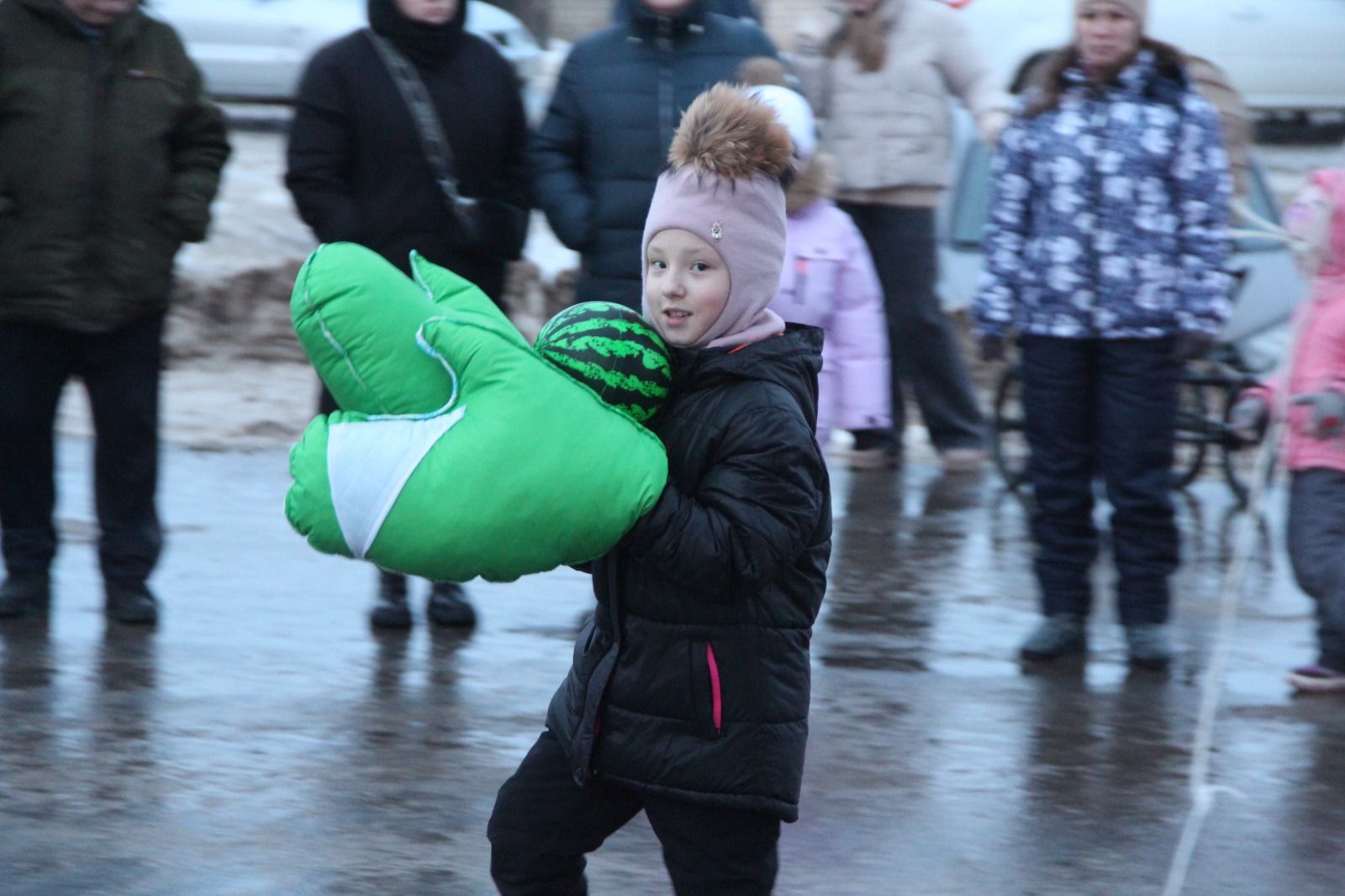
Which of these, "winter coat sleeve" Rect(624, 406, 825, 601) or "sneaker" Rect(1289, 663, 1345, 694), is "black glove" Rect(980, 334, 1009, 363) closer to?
"sneaker" Rect(1289, 663, 1345, 694)

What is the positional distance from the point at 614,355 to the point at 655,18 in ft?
10.3

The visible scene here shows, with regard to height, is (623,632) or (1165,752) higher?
(623,632)

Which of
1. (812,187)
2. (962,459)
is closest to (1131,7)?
(812,187)

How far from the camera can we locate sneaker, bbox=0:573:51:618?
19.5 feet

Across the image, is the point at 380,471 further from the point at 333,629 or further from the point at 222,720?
the point at 333,629

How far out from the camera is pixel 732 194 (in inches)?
123

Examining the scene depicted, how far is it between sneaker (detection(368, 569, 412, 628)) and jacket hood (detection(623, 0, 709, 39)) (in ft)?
6.10

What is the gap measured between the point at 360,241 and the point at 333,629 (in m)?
1.21

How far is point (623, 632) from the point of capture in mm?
3186

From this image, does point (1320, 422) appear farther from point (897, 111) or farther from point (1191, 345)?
point (897, 111)

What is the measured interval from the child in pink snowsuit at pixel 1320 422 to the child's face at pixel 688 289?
2.79 metres

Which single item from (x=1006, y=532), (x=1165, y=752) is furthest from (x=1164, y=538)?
(x=1006, y=532)

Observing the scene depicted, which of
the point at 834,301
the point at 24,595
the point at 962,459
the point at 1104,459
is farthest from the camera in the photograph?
the point at 962,459

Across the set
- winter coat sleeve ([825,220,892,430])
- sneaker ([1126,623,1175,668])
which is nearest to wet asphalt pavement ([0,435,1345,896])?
sneaker ([1126,623,1175,668])
